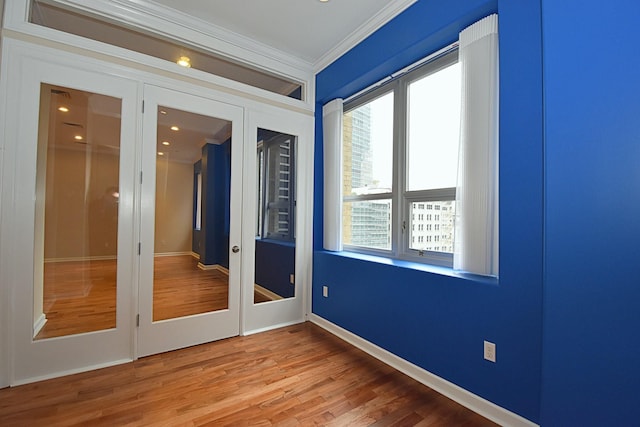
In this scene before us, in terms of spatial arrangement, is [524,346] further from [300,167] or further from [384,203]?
[300,167]

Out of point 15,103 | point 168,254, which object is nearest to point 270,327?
point 168,254

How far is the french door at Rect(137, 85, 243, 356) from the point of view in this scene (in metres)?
2.45

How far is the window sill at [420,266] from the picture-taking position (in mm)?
1803

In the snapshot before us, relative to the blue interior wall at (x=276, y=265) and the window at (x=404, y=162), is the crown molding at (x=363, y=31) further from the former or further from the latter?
the blue interior wall at (x=276, y=265)

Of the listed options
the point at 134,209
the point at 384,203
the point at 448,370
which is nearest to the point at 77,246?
the point at 134,209

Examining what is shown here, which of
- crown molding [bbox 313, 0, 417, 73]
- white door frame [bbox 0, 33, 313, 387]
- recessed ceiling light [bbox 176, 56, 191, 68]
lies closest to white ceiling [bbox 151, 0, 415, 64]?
crown molding [bbox 313, 0, 417, 73]

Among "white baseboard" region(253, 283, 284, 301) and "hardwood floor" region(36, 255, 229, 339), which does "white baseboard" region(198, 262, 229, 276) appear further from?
"white baseboard" region(253, 283, 284, 301)

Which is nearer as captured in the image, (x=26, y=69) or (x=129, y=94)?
(x=26, y=69)

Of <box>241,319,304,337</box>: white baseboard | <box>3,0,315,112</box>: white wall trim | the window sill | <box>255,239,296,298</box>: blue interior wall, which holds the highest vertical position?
<box>3,0,315,112</box>: white wall trim

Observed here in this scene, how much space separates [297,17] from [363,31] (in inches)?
25.6

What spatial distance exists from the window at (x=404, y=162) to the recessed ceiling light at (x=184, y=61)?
1755 millimetres

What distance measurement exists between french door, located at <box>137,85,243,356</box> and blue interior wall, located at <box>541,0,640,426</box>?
8.45 feet

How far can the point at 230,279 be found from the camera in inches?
114

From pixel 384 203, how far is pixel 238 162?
5.30 feet
